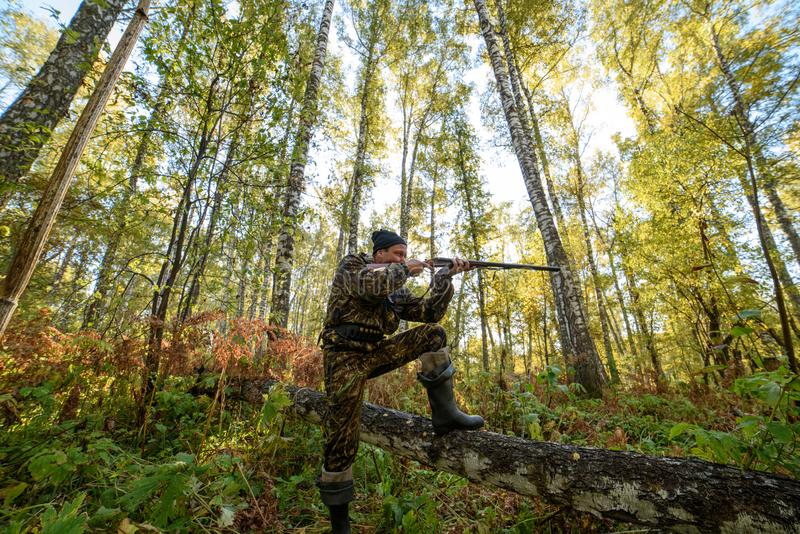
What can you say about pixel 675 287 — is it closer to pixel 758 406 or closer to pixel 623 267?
pixel 623 267

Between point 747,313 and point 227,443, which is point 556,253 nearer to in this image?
point 747,313

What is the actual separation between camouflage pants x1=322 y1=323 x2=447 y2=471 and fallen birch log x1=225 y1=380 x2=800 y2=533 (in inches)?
25.1

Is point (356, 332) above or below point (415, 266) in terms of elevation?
below

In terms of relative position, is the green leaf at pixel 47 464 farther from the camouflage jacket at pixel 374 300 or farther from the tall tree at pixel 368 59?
the tall tree at pixel 368 59

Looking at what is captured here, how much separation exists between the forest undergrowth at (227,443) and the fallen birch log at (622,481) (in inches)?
10.5

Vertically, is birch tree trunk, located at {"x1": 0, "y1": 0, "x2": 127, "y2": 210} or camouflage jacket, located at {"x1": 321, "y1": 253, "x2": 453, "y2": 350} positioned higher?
birch tree trunk, located at {"x1": 0, "y1": 0, "x2": 127, "y2": 210}

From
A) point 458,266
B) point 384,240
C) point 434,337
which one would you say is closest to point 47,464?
point 434,337

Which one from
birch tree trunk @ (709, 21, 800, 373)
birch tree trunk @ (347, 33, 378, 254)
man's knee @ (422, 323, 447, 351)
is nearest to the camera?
birch tree trunk @ (709, 21, 800, 373)

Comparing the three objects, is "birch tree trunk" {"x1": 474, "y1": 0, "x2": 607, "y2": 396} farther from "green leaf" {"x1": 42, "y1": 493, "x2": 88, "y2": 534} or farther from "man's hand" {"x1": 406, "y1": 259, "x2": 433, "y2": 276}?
"green leaf" {"x1": 42, "y1": 493, "x2": 88, "y2": 534}

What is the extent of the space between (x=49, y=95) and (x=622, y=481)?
7.41 m

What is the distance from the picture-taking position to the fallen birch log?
155cm

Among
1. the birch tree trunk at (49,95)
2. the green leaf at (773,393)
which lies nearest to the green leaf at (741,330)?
the green leaf at (773,393)

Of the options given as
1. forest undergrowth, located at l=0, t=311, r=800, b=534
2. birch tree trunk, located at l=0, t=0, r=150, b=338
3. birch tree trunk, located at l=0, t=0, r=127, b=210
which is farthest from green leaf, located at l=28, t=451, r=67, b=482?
birch tree trunk, located at l=0, t=0, r=127, b=210

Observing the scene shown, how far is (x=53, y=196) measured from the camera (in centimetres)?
147
